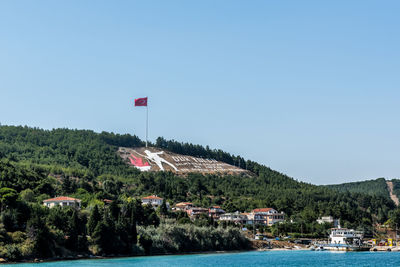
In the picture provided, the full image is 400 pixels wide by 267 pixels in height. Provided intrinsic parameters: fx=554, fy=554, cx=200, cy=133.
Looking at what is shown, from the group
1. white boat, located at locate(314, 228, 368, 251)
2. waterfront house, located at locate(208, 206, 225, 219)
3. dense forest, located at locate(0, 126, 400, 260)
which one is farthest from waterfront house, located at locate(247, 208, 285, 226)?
white boat, located at locate(314, 228, 368, 251)

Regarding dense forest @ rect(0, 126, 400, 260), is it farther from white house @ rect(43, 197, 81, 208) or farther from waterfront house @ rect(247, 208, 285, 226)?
waterfront house @ rect(247, 208, 285, 226)

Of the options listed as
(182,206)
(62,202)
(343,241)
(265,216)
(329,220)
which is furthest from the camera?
(329,220)

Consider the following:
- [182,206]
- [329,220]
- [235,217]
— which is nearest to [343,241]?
[329,220]

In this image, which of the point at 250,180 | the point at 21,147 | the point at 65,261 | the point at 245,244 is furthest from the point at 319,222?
the point at 21,147

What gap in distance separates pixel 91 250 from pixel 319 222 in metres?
71.2

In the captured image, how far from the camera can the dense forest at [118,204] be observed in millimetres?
74438

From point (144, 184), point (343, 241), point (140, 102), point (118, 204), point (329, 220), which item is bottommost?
point (343, 241)

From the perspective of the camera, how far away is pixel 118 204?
101500 mm

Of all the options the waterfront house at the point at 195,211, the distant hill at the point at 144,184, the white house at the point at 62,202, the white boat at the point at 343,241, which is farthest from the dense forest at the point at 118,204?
the waterfront house at the point at 195,211

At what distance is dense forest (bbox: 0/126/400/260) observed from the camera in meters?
74.4

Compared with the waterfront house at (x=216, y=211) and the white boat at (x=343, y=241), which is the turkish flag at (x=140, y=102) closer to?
the waterfront house at (x=216, y=211)

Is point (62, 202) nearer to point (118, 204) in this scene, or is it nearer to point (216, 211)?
point (118, 204)

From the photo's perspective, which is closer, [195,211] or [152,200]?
[195,211]

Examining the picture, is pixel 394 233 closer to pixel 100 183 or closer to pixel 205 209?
pixel 205 209
